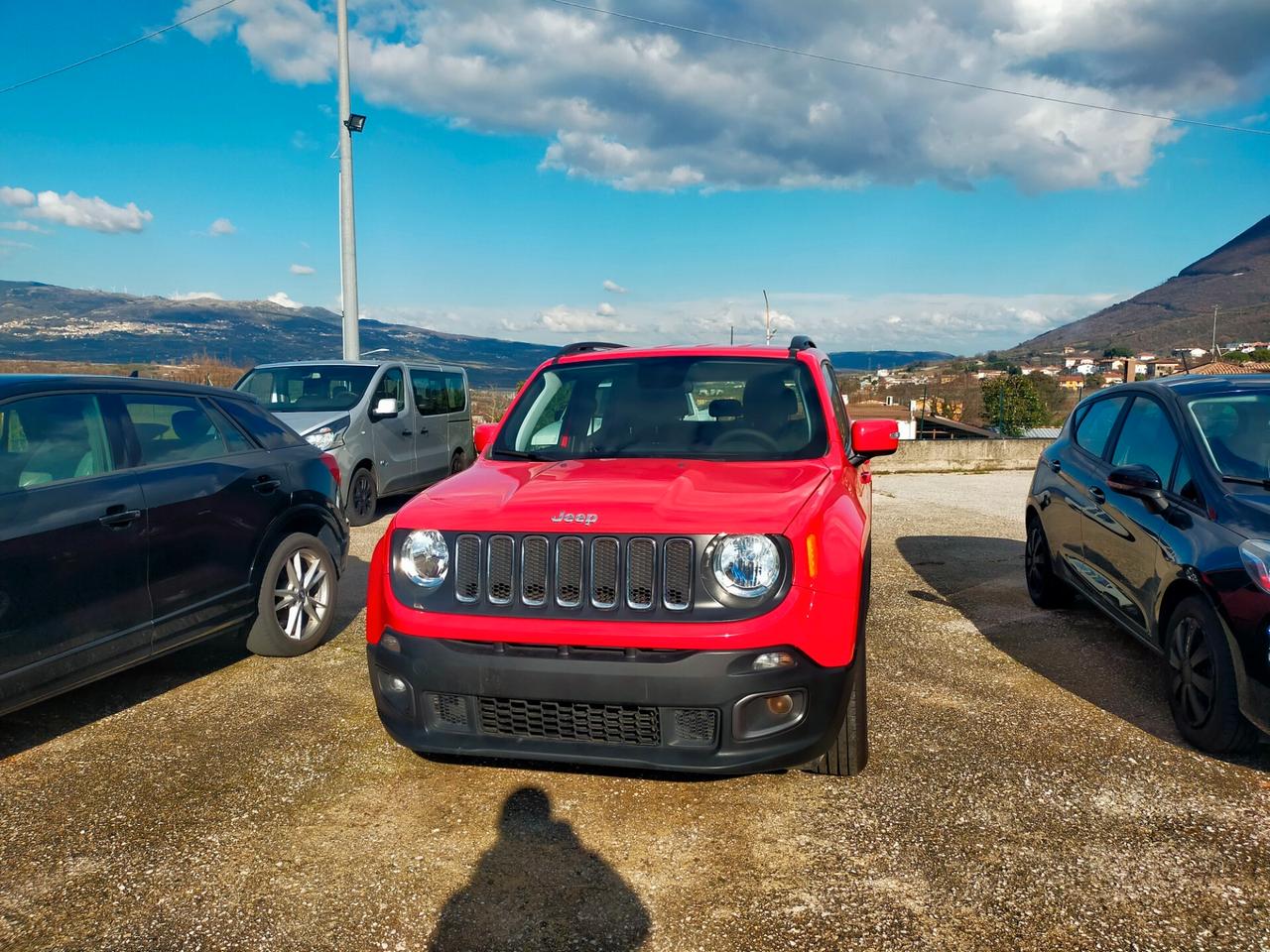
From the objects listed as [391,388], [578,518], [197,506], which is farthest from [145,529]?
[391,388]

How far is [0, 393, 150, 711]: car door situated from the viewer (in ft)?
11.1

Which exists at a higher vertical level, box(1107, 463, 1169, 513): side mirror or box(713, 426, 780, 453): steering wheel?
box(713, 426, 780, 453): steering wheel

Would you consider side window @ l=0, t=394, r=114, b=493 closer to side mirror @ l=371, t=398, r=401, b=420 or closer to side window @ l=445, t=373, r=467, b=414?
side mirror @ l=371, t=398, r=401, b=420

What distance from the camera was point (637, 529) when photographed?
116 inches

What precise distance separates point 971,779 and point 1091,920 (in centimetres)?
91

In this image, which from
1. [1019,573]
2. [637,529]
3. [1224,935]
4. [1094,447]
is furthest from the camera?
[1019,573]

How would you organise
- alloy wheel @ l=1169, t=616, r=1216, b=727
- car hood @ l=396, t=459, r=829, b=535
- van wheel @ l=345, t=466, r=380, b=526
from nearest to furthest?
car hood @ l=396, t=459, r=829, b=535
alloy wheel @ l=1169, t=616, r=1216, b=727
van wheel @ l=345, t=466, r=380, b=526

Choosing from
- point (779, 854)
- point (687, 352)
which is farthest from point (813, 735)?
point (687, 352)

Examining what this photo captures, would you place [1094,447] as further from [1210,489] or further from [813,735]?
[813,735]

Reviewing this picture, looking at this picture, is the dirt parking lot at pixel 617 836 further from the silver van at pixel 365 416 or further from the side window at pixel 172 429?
the silver van at pixel 365 416

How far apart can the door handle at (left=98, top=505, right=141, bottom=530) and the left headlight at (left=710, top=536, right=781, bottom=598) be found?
2.61 metres

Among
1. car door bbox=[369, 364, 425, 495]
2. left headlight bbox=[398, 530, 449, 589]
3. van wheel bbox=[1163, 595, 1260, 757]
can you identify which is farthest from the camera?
car door bbox=[369, 364, 425, 495]

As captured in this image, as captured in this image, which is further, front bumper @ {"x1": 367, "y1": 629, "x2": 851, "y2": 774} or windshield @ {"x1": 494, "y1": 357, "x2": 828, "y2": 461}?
windshield @ {"x1": 494, "y1": 357, "x2": 828, "y2": 461}

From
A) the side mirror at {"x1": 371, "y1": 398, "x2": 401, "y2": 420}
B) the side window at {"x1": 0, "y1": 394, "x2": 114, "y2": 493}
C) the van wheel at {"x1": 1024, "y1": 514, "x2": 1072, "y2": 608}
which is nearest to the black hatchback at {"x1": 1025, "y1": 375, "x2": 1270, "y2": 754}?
the van wheel at {"x1": 1024, "y1": 514, "x2": 1072, "y2": 608}
